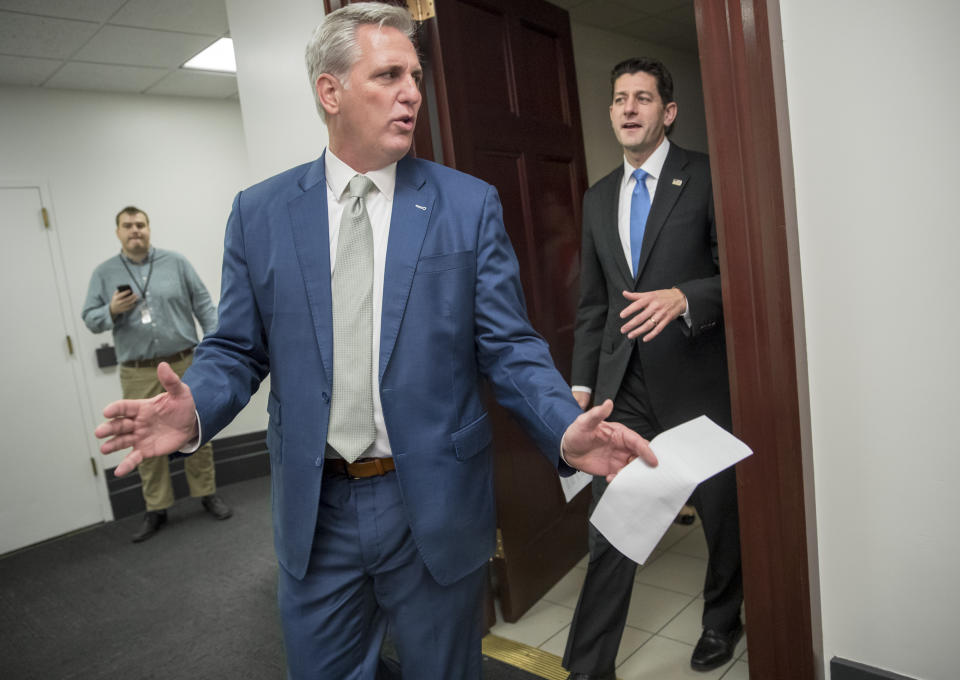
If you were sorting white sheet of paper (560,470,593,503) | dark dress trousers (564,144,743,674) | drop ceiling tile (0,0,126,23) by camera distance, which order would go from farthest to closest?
drop ceiling tile (0,0,126,23) → dark dress trousers (564,144,743,674) → white sheet of paper (560,470,593,503)

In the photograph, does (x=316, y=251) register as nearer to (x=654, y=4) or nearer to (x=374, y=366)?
(x=374, y=366)

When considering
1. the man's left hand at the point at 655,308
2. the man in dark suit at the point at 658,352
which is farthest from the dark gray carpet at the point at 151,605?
the man's left hand at the point at 655,308

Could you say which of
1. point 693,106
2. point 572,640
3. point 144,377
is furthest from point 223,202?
point 572,640

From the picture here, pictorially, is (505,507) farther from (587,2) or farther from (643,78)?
(587,2)

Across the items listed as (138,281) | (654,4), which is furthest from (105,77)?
(654,4)

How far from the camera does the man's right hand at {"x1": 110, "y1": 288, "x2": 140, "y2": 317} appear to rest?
149 inches

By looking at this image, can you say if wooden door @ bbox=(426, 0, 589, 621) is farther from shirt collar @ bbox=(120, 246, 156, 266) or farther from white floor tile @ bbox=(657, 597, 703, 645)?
shirt collar @ bbox=(120, 246, 156, 266)

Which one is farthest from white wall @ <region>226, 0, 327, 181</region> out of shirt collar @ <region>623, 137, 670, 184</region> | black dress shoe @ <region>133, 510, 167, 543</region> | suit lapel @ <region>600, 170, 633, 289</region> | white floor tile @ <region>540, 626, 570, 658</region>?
black dress shoe @ <region>133, 510, 167, 543</region>

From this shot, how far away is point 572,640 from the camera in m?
2.01

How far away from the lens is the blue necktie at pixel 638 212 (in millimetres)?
2092

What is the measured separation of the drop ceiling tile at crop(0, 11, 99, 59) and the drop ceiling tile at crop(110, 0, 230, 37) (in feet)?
0.73

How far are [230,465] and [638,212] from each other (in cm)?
381

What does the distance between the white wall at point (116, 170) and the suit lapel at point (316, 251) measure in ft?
12.2

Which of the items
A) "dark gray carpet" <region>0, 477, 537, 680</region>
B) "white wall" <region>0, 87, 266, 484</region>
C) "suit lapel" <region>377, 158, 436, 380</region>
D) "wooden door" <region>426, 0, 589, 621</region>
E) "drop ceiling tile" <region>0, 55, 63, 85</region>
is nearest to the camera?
"suit lapel" <region>377, 158, 436, 380</region>
